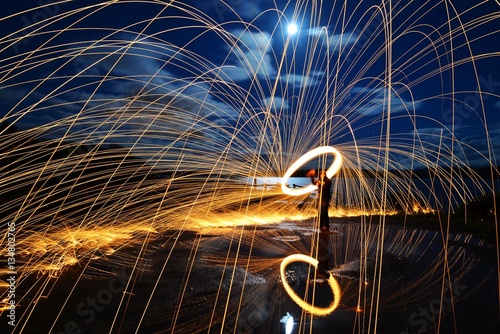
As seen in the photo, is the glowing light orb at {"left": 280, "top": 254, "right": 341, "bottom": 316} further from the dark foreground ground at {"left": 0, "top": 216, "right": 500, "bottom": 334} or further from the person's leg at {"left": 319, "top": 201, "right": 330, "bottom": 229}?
the person's leg at {"left": 319, "top": 201, "right": 330, "bottom": 229}

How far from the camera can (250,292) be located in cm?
621

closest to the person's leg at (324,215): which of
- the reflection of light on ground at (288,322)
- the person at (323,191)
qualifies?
the person at (323,191)

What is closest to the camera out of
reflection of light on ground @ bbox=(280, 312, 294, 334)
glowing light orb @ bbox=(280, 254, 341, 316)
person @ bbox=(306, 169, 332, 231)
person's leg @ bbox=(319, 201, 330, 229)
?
reflection of light on ground @ bbox=(280, 312, 294, 334)

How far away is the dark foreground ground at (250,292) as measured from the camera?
16.1 feet

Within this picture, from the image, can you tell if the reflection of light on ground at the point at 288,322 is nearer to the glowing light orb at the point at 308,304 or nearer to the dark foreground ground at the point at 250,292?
the dark foreground ground at the point at 250,292

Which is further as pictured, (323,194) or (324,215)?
(324,215)

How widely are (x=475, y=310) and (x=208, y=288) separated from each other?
427 centimetres

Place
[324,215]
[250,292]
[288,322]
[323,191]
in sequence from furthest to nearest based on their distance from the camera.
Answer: [324,215], [323,191], [250,292], [288,322]

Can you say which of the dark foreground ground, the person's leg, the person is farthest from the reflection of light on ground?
the person's leg

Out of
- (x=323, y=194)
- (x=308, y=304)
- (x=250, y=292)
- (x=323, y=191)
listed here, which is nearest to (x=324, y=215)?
(x=323, y=194)

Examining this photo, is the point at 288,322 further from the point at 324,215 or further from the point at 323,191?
the point at 324,215

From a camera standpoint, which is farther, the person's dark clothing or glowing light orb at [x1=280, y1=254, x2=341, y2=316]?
the person's dark clothing

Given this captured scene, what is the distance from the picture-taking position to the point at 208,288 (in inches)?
252

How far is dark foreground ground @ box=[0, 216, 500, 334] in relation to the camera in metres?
4.91
